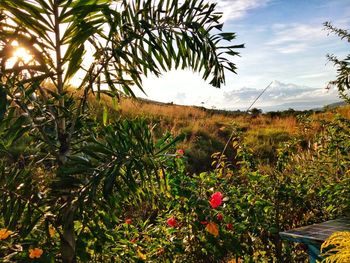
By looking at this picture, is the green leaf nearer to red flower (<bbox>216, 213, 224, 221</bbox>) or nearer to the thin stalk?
the thin stalk

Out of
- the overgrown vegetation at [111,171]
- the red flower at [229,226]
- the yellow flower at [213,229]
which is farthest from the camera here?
the red flower at [229,226]

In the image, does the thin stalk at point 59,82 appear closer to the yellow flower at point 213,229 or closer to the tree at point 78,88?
the tree at point 78,88

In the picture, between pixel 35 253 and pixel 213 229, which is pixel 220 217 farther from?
pixel 35 253

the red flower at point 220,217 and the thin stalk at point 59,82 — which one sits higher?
the thin stalk at point 59,82

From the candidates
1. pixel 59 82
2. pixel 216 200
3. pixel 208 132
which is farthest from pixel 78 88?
pixel 208 132

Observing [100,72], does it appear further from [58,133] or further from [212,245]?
[212,245]

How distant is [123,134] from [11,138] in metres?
0.57

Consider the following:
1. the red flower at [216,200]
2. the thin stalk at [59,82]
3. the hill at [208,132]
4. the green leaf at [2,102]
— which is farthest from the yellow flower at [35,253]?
the hill at [208,132]

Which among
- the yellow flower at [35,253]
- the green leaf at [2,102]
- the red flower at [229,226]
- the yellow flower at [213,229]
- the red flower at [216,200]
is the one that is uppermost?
the green leaf at [2,102]

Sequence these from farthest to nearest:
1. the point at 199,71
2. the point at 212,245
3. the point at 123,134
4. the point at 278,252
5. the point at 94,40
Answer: the point at 278,252, the point at 212,245, the point at 199,71, the point at 94,40, the point at 123,134

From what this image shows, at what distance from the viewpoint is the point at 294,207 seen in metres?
4.51

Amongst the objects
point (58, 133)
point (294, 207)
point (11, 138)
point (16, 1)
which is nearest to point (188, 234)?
point (294, 207)

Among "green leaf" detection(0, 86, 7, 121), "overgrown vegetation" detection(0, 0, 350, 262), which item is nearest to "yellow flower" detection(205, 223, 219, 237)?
"overgrown vegetation" detection(0, 0, 350, 262)

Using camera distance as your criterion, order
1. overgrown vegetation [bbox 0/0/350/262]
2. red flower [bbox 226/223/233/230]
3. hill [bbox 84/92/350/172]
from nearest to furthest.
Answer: overgrown vegetation [bbox 0/0/350/262]
red flower [bbox 226/223/233/230]
hill [bbox 84/92/350/172]
